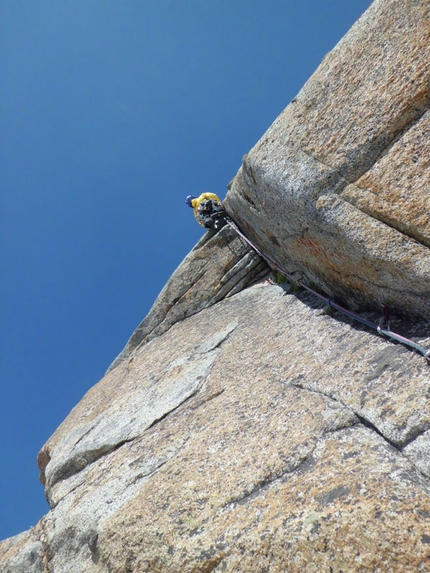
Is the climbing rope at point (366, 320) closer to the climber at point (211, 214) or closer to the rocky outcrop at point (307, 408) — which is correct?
the rocky outcrop at point (307, 408)

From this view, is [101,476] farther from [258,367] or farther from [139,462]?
[258,367]

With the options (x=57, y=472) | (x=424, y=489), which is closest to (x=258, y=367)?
(x=424, y=489)


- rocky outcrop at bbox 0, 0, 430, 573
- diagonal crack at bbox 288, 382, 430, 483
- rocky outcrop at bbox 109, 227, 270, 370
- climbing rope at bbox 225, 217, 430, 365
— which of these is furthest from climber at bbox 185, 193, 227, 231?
diagonal crack at bbox 288, 382, 430, 483

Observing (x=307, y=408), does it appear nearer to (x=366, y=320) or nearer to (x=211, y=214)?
(x=366, y=320)

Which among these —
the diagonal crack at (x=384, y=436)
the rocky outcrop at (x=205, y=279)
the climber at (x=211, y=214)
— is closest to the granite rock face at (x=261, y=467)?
the diagonal crack at (x=384, y=436)

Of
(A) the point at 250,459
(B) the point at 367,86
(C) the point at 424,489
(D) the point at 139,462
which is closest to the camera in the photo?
(C) the point at 424,489
